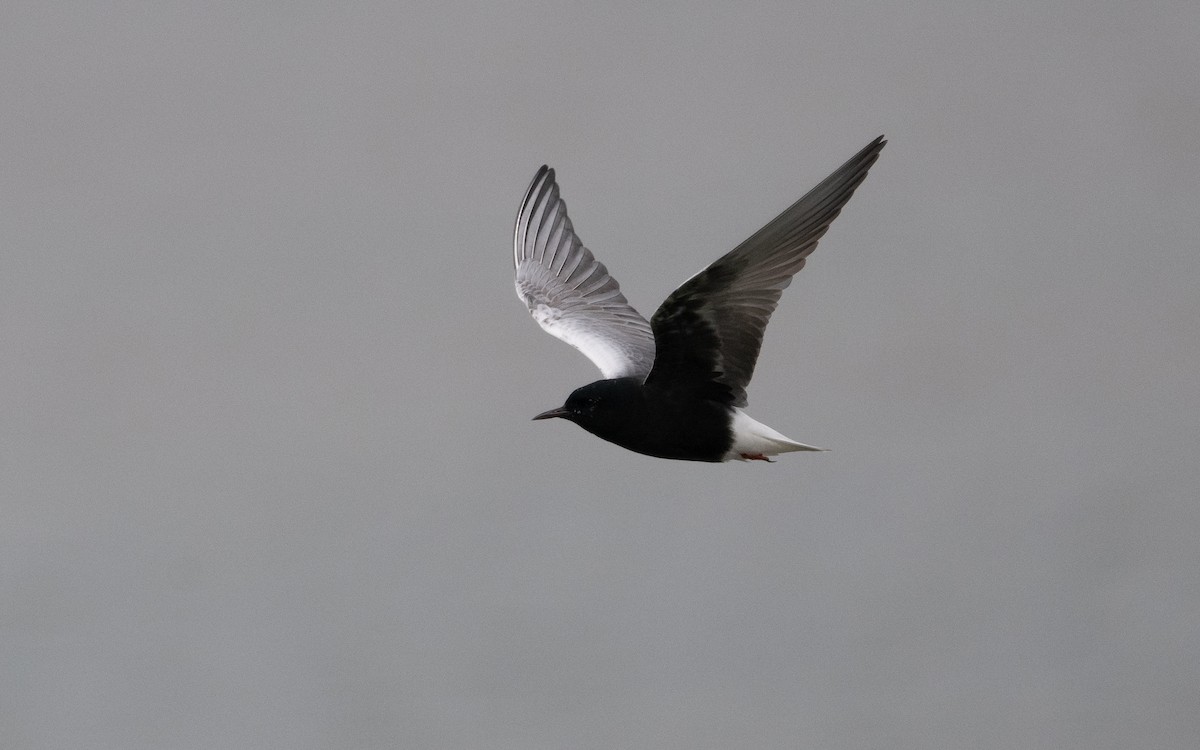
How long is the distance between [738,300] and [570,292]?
0.97m

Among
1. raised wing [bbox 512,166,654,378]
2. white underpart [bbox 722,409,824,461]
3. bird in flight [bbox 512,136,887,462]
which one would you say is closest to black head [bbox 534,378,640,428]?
bird in flight [bbox 512,136,887,462]

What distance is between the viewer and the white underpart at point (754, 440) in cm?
279

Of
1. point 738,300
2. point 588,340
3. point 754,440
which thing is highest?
point 738,300

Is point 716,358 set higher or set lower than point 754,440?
higher

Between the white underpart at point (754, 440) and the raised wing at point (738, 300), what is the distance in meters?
0.05

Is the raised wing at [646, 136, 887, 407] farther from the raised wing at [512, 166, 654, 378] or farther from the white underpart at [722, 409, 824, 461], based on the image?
the raised wing at [512, 166, 654, 378]

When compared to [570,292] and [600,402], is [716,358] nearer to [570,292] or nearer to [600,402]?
[600,402]

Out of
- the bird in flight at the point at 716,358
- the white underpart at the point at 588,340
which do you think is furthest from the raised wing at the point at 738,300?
the white underpart at the point at 588,340

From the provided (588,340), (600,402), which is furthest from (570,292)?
(600,402)

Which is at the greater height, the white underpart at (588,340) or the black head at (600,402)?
the white underpart at (588,340)

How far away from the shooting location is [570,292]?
3.68 meters

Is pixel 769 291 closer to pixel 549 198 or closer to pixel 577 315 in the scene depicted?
pixel 577 315

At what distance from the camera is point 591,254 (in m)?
3.78

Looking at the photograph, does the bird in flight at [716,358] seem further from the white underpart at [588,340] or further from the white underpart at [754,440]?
the white underpart at [588,340]
